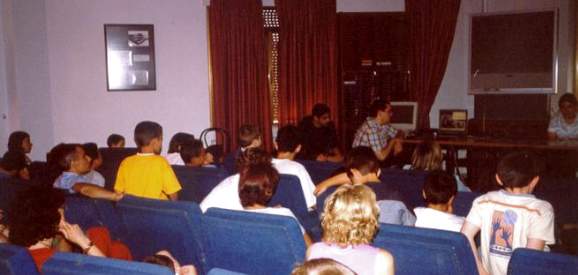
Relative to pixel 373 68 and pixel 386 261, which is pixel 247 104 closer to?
pixel 373 68

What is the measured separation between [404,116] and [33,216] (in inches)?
263

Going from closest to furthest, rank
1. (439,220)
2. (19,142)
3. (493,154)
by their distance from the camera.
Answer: (439,220) < (19,142) < (493,154)

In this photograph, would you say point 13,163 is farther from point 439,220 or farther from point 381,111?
point 439,220

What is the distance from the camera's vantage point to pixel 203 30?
891 cm

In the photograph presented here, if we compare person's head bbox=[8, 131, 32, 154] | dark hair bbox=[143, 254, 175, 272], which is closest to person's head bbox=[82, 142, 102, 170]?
person's head bbox=[8, 131, 32, 154]

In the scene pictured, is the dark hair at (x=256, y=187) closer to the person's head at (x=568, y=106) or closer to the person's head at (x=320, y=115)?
the person's head at (x=320, y=115)

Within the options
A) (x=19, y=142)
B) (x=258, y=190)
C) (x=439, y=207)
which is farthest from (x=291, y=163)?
(x=19, y=142)

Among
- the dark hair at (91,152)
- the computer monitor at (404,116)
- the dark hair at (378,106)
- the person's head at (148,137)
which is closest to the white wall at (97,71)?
the computer monitor at (404,116)

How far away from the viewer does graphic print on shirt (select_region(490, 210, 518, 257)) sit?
106 inches

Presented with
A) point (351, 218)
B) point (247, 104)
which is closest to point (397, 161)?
point (247, 104)

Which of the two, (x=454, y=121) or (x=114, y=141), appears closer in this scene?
(x=114, y=141)

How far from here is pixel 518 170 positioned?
9.18 ft

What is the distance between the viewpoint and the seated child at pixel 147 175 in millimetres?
4277

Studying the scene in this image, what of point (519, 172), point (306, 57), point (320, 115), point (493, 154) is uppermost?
point (306, 57)
